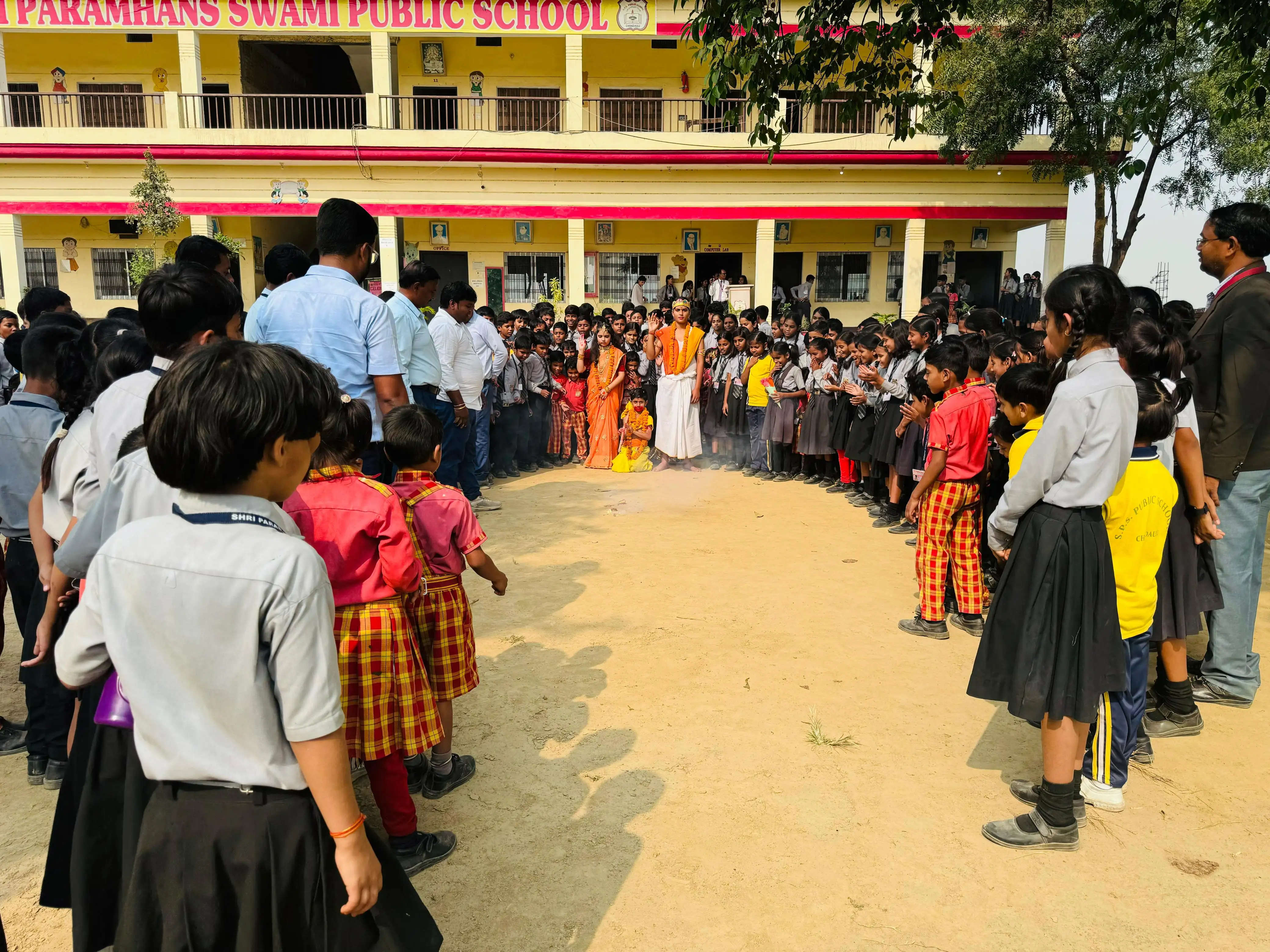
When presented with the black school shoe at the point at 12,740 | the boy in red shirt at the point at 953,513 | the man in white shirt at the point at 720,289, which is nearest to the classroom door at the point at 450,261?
the man in white shirt at the point at 720,289

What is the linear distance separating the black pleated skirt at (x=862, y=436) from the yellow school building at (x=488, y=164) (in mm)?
10944

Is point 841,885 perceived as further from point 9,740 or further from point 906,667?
point 9,740

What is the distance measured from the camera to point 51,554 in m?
2.72

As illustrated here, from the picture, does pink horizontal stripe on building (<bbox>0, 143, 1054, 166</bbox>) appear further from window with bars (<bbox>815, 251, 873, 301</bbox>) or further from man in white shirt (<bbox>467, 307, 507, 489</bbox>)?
man in white shirt (<bbox>467, 307, 507, 489</bbox>)

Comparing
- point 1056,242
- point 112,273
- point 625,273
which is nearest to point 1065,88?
point 1056,242

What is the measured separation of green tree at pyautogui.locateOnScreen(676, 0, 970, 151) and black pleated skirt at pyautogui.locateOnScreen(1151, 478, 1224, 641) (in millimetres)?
2906

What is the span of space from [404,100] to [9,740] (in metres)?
18.7

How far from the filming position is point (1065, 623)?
2.55m

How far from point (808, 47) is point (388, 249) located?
535 inches

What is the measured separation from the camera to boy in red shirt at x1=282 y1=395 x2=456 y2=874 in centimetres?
237

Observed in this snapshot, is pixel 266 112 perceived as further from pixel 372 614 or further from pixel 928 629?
pixel 372 614

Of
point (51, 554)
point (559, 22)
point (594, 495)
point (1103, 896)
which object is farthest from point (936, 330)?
point (559, 22)

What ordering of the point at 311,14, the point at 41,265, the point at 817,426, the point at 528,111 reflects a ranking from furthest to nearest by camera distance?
the point at 528,111 → the point at 41,265 → the point at 311,14 → the point at 817,426

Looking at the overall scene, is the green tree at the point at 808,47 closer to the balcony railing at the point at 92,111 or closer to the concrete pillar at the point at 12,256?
the concrete pillar at the point at 12,256
